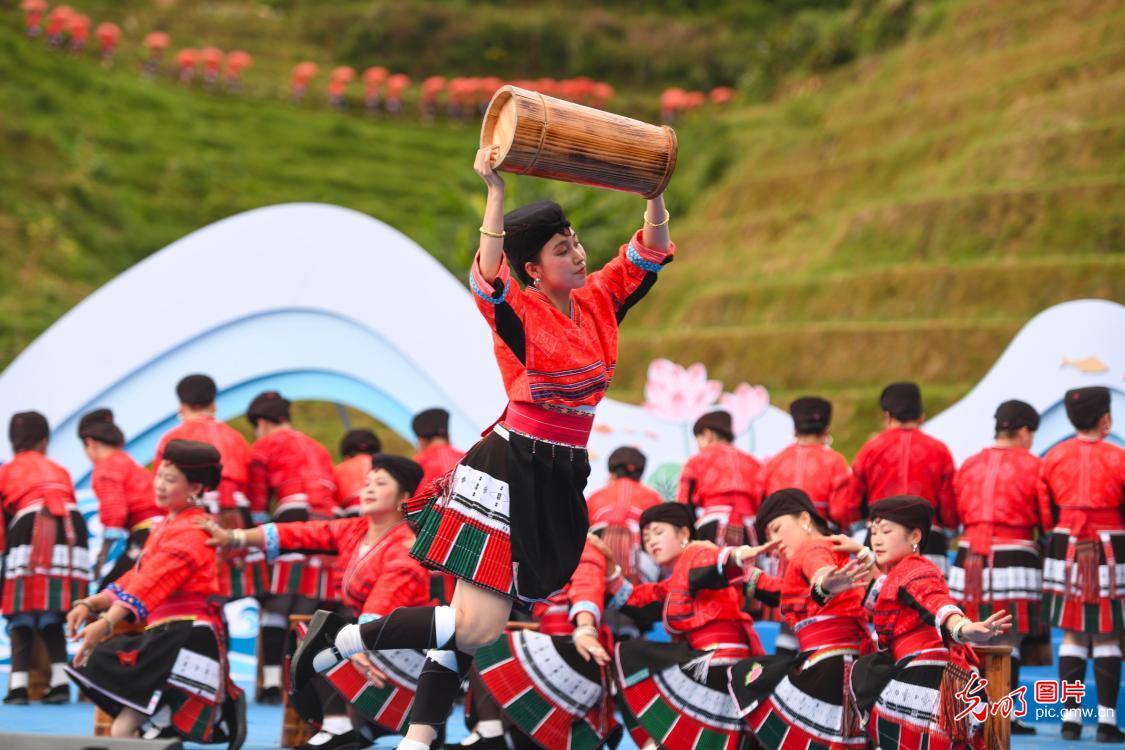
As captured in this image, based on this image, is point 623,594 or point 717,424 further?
point 717,424

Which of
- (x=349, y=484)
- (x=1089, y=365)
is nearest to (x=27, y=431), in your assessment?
(x=349, y=484)

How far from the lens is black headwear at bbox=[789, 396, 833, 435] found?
6.29m

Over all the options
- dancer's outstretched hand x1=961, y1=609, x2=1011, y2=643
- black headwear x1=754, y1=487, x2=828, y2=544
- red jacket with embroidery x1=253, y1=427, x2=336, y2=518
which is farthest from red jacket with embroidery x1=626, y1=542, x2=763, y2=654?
red jacket with embroidery x1=253, y1=427, x2=336, y2=518

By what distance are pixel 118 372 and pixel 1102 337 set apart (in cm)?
493

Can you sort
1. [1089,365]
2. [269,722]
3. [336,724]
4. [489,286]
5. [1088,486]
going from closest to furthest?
[489,286] < [336,724] < [1088,486] < [269,722] < [1089,365]

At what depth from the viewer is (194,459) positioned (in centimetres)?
468

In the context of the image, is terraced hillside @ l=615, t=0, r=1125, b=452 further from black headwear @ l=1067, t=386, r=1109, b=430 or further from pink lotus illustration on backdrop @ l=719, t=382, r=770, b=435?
black headwear @ l=1067, t=386, r=1109, b=430

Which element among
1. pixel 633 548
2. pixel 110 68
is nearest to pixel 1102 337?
pixel 633 548

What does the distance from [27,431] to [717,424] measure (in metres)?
3.13

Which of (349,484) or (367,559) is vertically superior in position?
(349,484)

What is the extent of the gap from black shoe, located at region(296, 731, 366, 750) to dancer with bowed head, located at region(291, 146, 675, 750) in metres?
1.24

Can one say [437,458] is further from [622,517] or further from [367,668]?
[367,668]

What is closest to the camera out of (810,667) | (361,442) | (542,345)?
Result: (542,345)

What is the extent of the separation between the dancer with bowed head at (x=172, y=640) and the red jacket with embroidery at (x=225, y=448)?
140cm
